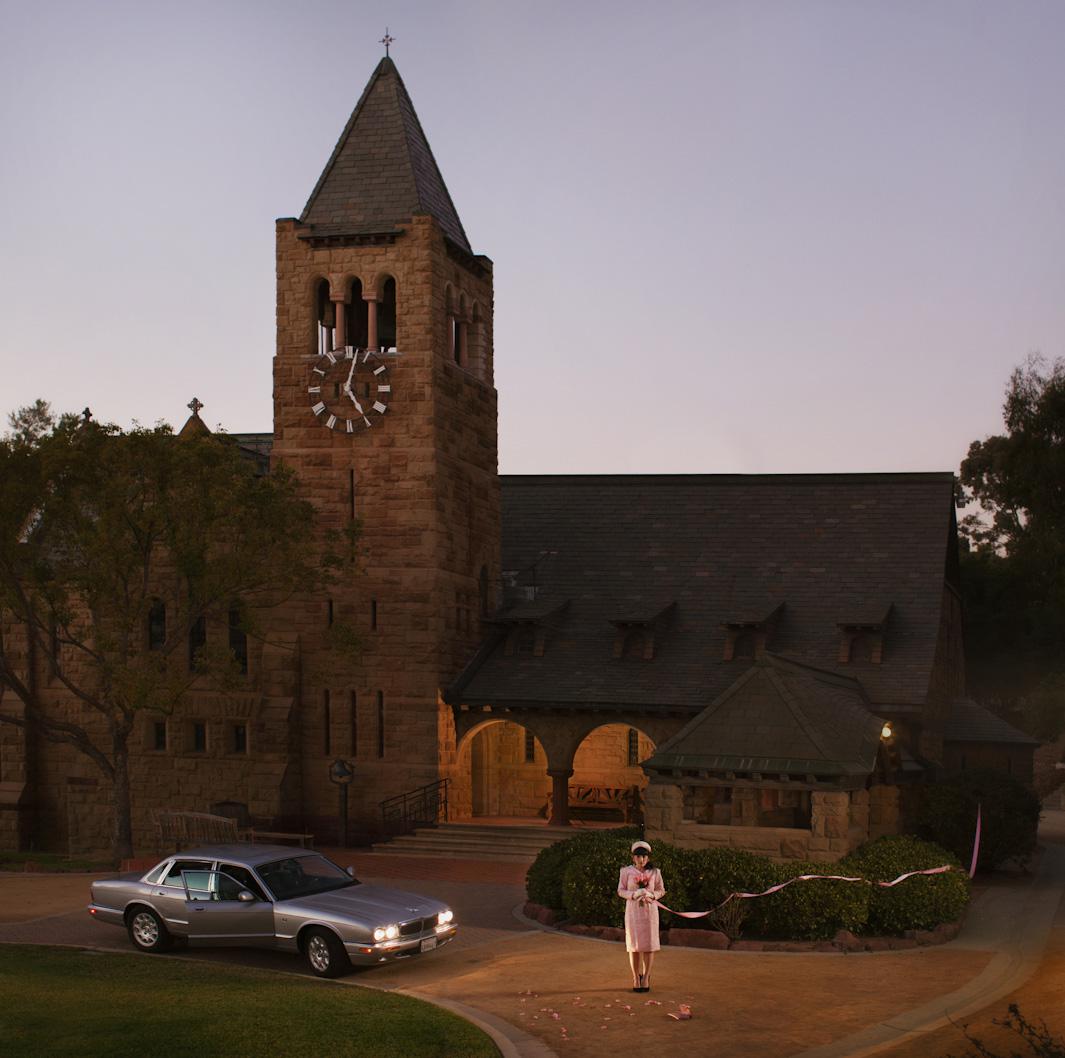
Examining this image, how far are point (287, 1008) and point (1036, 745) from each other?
25.8 m

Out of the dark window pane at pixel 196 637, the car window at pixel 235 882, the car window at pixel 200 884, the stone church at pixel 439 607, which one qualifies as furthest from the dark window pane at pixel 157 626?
the car window at pixel 235 882

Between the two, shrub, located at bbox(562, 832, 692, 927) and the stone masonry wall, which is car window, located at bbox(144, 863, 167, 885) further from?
the stone masonry wall

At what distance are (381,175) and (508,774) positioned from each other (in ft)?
52.9

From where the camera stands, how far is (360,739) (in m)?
35.0

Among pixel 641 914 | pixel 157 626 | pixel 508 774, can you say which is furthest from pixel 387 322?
pixel 641 914

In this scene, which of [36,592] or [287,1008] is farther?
[36,592]

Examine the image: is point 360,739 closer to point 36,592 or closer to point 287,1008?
point 36,592

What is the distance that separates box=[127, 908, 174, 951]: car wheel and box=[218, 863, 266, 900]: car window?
1073 mm

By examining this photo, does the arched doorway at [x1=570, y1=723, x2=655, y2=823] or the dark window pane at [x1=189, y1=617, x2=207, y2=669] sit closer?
the dark window pane at [x1=189, y1=617, x2=207, y2=669]

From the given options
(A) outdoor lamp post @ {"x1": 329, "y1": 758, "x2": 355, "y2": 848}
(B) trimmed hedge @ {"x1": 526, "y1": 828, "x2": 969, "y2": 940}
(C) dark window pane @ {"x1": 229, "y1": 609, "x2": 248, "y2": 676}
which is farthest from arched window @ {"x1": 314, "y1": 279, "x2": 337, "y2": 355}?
(B) trimmed hedge @ {"x1": 526, "y1": 828, "x2": 969, "y2": 940}

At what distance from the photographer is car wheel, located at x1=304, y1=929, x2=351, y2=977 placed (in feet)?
60.2

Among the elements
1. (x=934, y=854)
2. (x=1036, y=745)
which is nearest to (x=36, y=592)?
(x=934, y=854)

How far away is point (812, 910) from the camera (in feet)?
67.9

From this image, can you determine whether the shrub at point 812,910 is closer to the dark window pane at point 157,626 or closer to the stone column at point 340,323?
the stone column at point 340,323
